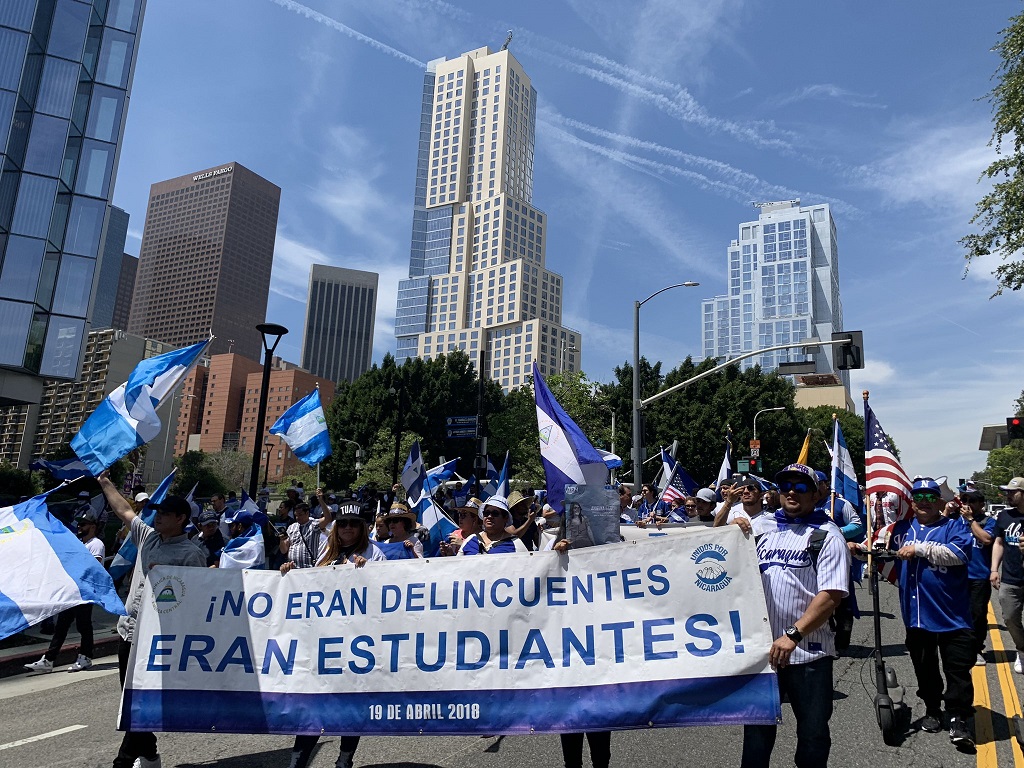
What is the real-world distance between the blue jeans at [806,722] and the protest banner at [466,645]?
0.12 meters

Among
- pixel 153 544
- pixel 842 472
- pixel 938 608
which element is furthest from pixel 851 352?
pixel 153 544

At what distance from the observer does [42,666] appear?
8750mm

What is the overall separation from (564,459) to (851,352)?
14.9 meters

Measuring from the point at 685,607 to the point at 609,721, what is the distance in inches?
29.4

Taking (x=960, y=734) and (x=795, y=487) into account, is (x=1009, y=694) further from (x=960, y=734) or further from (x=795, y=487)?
(x=795, y=487)

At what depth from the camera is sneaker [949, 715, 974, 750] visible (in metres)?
5.30

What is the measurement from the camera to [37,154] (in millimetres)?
39375

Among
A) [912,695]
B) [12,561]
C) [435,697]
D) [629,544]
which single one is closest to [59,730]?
[12,561]

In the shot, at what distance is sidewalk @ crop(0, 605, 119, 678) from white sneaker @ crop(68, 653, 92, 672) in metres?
0.22

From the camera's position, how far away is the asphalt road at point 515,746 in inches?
202

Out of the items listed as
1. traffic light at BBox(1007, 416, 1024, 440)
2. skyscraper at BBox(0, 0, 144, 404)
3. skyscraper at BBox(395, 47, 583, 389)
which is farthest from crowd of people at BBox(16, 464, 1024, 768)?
skyscraper at BBox(395, 47, 583, 389)

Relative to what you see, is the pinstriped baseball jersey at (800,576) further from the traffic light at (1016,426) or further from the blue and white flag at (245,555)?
the traffic light at (1016,426)

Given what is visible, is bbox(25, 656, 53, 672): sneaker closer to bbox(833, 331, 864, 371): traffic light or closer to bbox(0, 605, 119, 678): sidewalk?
bbox(0, 605, 119, 678): sidewalk

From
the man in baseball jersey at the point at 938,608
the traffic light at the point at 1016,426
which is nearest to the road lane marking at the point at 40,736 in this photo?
the man in baseball jersey at the point at 938,608
